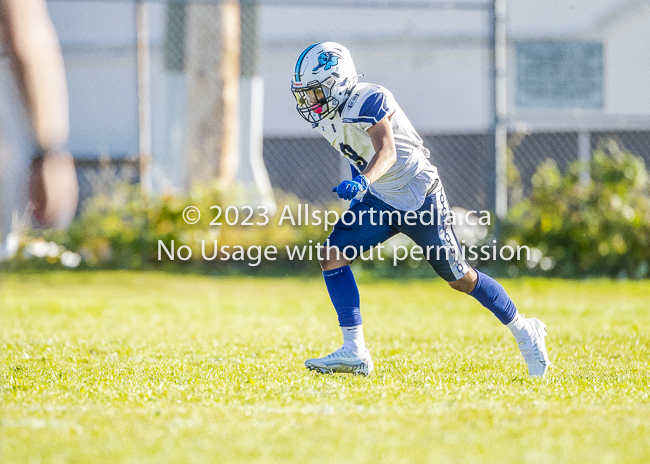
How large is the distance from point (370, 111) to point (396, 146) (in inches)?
12.8

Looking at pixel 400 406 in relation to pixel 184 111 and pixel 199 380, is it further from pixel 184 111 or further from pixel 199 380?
pixel 184 111

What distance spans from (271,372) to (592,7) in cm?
1384

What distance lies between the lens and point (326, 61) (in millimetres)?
4527

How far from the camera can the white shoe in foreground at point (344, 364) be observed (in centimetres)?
455

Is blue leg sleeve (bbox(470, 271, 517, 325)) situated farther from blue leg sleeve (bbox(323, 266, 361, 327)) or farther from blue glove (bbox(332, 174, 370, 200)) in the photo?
blue glove (bbox(332, 174, 370, 200))

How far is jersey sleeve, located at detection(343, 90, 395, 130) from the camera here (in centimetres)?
443

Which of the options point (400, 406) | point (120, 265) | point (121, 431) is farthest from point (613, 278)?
point (121, 431)

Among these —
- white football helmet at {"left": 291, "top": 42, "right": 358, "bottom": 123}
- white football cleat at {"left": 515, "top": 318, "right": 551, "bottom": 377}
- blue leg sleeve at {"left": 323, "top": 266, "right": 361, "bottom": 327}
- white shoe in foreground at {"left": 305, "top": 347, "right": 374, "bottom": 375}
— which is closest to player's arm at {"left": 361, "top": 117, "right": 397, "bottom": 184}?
white football helmet at {"left": 291, "top": 42, "right": 358, "bottom": 123}

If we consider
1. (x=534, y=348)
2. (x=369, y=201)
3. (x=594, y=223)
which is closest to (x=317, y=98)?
(x=369, y=201)

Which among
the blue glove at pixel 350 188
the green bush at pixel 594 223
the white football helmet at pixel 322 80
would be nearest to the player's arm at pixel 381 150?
the blue glove at pixel 350 188

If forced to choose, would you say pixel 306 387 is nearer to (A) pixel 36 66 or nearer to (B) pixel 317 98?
(B) pixel 317 98

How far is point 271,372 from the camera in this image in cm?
455

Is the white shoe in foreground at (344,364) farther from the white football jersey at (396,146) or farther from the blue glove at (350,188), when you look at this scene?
the blue glove at (350,188)

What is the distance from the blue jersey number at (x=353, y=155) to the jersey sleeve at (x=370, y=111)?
0.26 metres
